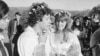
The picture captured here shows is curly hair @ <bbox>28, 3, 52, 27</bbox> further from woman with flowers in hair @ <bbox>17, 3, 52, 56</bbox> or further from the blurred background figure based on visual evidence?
Answer: the blurred background figure

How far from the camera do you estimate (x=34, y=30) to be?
2566 millimetres

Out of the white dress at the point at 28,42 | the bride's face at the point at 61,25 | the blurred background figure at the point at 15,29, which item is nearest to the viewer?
the bride's face at the point at 61,25

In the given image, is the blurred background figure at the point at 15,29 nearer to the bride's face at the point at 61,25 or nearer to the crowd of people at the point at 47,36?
the crowd of people at the point at 47,36

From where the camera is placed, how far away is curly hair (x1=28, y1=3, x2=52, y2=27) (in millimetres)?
2582

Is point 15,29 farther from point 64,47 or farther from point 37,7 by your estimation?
point 64,47

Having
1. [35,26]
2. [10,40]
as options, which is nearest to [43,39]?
[35,26]

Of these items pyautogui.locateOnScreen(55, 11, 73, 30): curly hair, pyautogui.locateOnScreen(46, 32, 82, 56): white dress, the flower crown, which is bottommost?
pyautogui.locateOnScreen(46, 32, 82, 56): white dress

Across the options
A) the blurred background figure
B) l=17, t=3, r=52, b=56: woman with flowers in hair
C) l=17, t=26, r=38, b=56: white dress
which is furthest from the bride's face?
the blurred background figure

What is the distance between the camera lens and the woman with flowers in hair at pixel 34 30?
2553 millimetres

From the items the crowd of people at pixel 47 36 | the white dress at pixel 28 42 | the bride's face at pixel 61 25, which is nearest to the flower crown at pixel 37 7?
the crowd of people at pixel 47 36

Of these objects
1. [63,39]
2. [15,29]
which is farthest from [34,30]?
[15,29]

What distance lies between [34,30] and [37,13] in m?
0.16

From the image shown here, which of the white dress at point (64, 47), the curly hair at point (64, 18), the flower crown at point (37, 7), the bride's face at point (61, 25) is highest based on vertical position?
the flower crown at point (37, 7)

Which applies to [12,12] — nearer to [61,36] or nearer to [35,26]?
[35,26]
